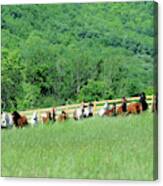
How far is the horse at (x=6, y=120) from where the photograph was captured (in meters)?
4.77

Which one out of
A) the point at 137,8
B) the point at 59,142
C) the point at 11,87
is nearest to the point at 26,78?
the point at 11,87

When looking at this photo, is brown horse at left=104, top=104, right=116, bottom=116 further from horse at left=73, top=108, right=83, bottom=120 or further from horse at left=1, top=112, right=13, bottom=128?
horse at left=1, top=112, right=13, bottom=128

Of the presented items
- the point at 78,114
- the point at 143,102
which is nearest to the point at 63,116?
the point at 78,114

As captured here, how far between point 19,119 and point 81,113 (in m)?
0.36

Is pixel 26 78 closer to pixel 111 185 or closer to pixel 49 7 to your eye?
pixel 49 7

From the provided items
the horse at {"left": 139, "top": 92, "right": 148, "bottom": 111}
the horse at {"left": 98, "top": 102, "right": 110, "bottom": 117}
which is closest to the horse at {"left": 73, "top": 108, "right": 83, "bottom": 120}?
the horse at {"left": 98, "top": 102, "right": 110, "bottom": 117}

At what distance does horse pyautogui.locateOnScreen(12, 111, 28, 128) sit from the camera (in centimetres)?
476

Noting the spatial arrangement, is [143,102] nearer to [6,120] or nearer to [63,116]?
[63,116]

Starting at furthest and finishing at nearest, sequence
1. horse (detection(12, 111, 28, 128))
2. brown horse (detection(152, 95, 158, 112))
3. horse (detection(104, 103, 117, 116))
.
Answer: horse (detection(12, 111, 28, 128)) < horse (detection(104, 103, 117, 116)) < brown horse (detection(152, 95, 158, 112))

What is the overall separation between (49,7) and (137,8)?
499 mm

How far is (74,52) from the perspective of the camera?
469 centimetres

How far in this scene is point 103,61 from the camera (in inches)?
183

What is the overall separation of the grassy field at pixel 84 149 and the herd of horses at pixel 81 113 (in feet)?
0.09

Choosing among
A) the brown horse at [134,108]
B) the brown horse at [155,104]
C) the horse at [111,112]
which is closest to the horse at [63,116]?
the horse at [111,112]
